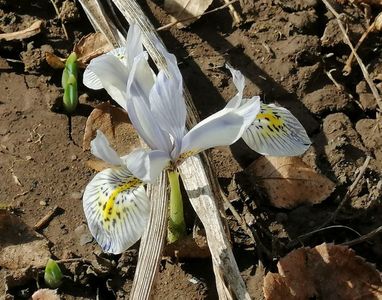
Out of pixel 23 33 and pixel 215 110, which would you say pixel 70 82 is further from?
pixel 215 110

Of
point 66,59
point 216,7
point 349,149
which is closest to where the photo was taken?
point 349,149

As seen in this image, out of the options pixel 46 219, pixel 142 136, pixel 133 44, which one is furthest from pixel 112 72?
pixel 46 219

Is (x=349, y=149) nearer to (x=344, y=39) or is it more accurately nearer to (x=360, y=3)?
(x=344, y=39)

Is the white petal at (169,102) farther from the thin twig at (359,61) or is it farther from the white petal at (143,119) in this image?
the thin twig at (359,61)

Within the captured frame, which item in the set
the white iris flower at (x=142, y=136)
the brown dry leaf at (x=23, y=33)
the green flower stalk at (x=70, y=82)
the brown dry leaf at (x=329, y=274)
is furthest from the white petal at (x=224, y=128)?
the brown dry leaf at (x=23, y=33)

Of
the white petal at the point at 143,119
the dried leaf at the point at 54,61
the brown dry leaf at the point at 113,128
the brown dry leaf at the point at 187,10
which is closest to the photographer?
the white petal at the point at 143,119

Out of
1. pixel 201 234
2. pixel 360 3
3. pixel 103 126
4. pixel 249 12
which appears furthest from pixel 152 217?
pixel 360 3
